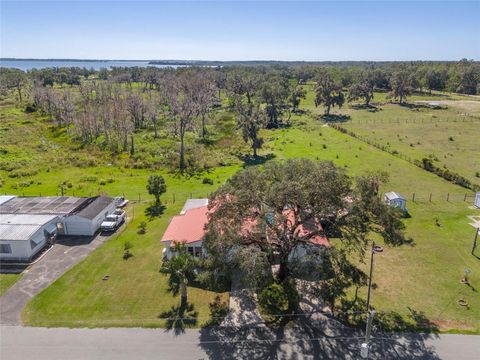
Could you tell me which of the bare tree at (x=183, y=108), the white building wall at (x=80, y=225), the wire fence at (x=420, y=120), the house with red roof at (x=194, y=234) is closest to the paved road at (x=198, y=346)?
the house with red roof at (x=194, y=234)

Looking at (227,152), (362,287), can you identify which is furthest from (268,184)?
(227,152)

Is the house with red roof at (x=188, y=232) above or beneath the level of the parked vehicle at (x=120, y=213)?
above

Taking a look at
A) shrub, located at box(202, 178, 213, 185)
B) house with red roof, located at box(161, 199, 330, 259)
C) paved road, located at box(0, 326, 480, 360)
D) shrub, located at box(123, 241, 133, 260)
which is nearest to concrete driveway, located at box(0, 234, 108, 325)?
paved road, located at box(0, 326, 480, 360)

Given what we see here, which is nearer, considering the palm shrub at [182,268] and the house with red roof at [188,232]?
the palm shrub at [182,268]

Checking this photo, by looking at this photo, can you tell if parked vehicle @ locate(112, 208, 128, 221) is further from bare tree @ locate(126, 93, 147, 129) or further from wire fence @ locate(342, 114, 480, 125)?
wire fence @ locate(342, 114, 480, 125)

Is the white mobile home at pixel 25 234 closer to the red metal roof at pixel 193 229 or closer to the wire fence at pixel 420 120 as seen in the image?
the red metal roof at pixel 193 229

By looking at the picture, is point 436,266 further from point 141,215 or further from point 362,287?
point 141,215

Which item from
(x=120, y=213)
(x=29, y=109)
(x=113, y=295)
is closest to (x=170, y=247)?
(x=113, y=295)
